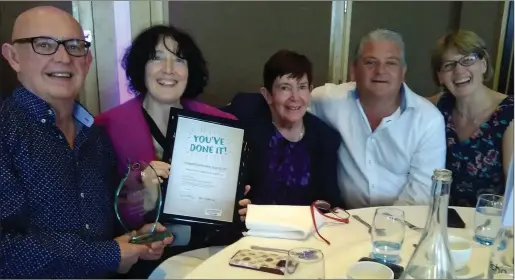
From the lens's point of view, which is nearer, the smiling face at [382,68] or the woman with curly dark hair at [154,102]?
the woman with curly dark hair at [154,102]

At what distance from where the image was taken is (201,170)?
1.45m

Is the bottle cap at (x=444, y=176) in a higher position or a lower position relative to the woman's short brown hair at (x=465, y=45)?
lower

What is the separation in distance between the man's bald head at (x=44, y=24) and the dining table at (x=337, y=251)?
2.49ft

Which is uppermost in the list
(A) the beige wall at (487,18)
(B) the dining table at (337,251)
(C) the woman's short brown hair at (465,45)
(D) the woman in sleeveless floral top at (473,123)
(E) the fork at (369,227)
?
(A) the beige wall at (487,18)

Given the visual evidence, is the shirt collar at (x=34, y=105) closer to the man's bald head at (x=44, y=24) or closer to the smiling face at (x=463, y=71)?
the man's bald head at (x=44, y=24)

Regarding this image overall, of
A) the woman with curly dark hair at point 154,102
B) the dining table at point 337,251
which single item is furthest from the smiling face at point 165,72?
the dining table at point 337,251

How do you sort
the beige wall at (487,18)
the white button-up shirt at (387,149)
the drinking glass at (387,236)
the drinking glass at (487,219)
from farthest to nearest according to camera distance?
the beige wall at (487,18) → the white button-up shirt at (387,149) → the drinking glass at (487,219) → the drinking glass at (387,236)

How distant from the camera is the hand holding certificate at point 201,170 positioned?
145 cm

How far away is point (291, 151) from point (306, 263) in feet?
2.68

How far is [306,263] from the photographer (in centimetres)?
103

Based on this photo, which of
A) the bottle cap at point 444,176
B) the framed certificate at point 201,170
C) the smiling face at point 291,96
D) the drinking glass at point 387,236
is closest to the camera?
the bottle cap at point 444,176

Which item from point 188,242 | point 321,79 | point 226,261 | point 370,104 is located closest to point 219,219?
point 188,242

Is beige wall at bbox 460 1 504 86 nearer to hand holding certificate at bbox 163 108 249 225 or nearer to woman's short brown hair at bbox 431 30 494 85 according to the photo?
woman's short brown hair at bbox 431 30 494 85

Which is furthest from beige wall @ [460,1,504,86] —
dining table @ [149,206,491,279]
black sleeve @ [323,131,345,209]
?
dining table @ [149,206,491,279]
